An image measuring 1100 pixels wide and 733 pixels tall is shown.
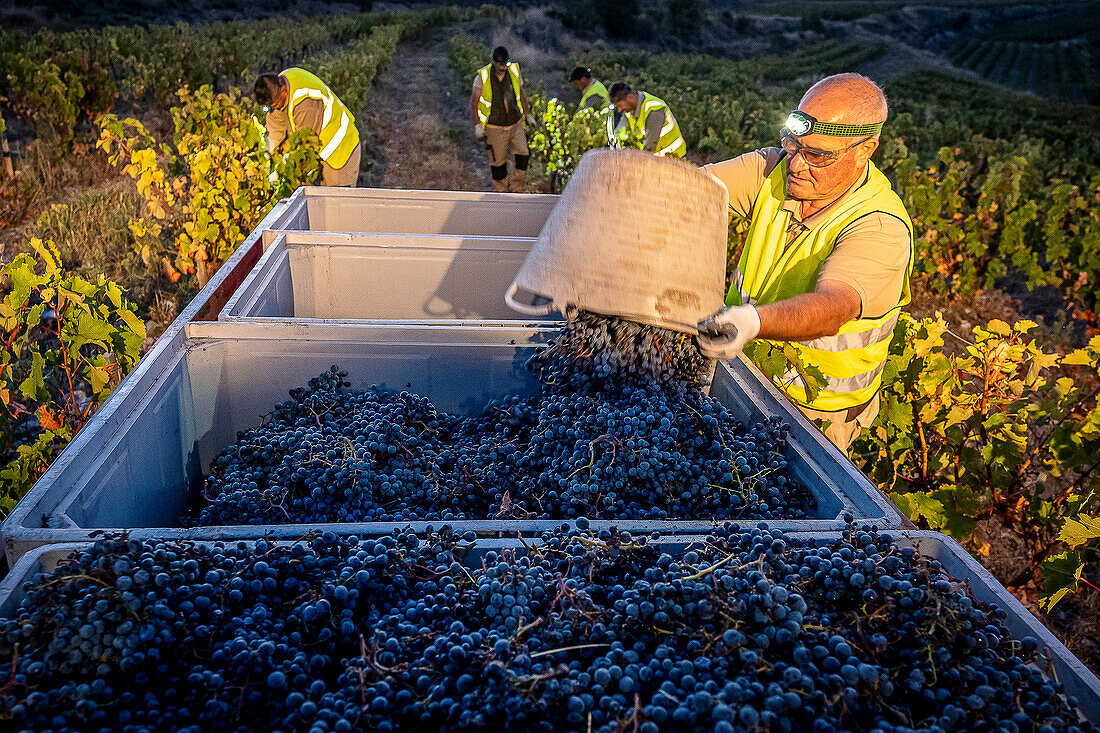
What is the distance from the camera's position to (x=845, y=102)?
2.08m

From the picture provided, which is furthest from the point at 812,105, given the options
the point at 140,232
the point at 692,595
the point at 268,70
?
the point at 268,70

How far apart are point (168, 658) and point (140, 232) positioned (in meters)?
4.67

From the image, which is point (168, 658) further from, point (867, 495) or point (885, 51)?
point (885, 51)

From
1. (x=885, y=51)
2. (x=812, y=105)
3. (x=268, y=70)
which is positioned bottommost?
(x=812, y=105)

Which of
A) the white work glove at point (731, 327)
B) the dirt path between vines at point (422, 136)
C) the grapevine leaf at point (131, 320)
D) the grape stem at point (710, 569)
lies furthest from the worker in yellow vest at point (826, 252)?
the dirt path between vines at point (422, 136)

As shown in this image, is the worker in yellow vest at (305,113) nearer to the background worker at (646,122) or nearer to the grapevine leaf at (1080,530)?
the background worker at (646,122)

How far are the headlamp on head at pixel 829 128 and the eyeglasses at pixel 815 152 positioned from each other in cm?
3

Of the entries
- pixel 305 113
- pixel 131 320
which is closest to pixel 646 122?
pixel 305 113

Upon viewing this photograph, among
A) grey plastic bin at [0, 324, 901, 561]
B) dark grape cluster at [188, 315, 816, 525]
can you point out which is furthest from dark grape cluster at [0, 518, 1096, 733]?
dark grape cluster at [188, 315, 816, 525]

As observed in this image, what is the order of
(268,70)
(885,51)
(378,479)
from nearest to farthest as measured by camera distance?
(378,479)
(268,70)
(885,51)

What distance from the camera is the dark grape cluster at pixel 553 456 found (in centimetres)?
168

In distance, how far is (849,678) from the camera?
39.8 inches

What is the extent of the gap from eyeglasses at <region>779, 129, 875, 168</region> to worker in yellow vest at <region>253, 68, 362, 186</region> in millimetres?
4306

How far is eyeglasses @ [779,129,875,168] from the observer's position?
2.15m
